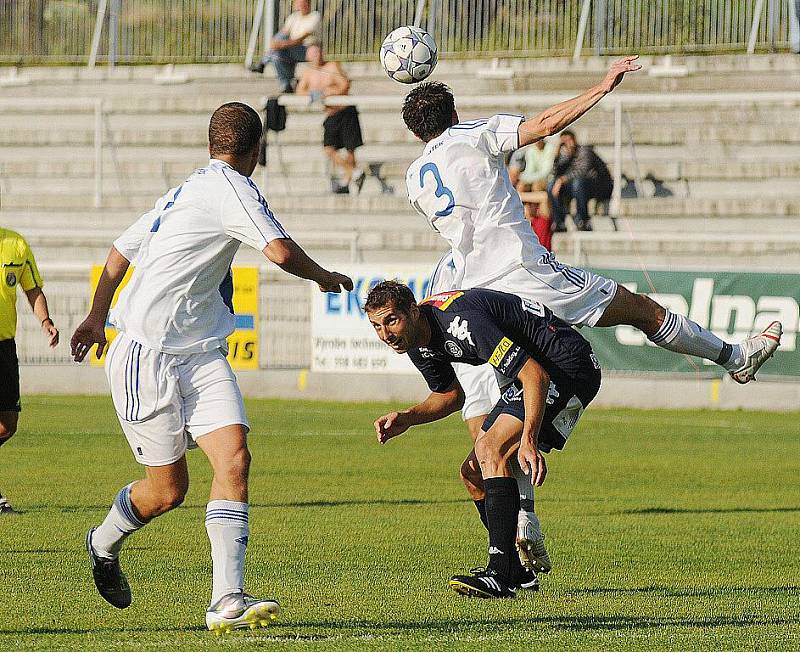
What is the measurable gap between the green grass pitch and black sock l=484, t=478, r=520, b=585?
245 millimetres

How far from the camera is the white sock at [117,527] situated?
255 inches

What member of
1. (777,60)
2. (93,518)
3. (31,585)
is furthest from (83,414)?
(777,60)

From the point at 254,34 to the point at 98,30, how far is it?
125 inches

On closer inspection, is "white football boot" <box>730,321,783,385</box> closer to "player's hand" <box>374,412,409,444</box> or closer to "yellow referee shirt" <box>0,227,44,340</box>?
"player's hand" <box>374,412,409,444</box>

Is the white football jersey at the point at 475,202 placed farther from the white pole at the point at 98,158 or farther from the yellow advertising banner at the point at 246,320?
the white pole at the point at 98,158

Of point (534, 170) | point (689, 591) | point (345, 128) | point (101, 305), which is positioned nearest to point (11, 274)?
point (101, 305)

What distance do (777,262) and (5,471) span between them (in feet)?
36.0

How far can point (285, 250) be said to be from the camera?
603 cm

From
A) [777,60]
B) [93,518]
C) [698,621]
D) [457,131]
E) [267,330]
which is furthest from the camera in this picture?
[777,60]

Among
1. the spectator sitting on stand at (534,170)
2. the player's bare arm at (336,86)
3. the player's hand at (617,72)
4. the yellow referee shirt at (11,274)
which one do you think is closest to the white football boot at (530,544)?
the player's hand at (617,72)

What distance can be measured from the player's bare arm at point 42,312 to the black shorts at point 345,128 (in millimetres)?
12166

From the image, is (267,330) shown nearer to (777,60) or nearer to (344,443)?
(344,443)

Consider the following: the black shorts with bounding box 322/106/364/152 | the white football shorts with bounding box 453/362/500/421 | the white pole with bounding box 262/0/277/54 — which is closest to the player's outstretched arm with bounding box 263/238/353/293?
the white football shorts with bounding box 453/362/500/421

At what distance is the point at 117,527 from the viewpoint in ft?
21.4
